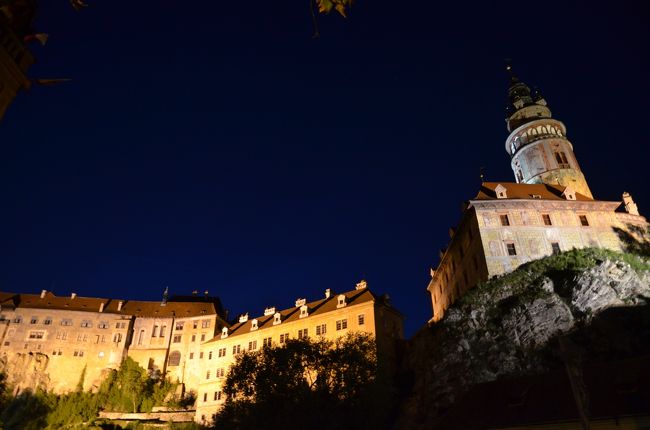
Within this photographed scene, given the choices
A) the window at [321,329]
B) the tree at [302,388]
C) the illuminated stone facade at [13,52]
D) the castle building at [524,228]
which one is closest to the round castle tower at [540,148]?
the castle building at [524,228]

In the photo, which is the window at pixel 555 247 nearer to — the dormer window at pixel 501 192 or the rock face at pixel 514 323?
the rock face at pixel 514 323

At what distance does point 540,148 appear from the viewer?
64750mm

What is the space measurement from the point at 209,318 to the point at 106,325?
59.9 feet

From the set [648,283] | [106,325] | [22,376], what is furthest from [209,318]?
[648,283]

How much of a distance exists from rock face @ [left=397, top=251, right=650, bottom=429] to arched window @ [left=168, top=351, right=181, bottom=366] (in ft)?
142

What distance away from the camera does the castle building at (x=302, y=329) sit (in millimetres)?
54250

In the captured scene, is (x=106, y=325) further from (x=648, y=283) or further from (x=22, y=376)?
(x=648, y=283)

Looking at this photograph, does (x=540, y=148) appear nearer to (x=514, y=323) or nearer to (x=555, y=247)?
(x=555, y=247)

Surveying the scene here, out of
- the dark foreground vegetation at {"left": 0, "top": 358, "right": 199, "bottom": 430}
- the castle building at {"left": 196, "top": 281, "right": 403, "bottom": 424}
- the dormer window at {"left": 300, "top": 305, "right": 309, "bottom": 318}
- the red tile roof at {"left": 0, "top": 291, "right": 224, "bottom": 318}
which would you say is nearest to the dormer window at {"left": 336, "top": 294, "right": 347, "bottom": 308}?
the castle building at {"left": 196, "top": 281, "right": 403, "bottom": 424}

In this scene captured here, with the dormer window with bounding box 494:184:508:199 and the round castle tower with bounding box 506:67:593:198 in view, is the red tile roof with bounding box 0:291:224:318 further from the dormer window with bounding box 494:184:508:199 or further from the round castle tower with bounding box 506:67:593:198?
the round castle tower with bounding box 506:67:593:198

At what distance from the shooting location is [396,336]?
2237 inches

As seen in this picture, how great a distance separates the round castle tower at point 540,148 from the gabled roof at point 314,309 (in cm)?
3052

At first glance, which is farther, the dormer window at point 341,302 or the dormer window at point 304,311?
the dormer window at point 304,311

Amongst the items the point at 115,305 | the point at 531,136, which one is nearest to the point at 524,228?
the point at 531,136
